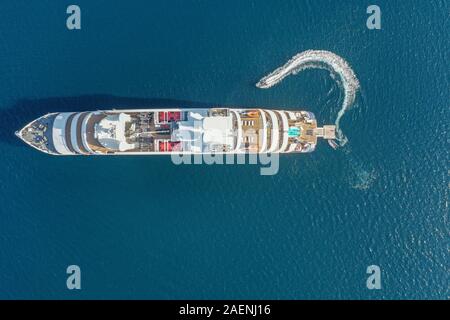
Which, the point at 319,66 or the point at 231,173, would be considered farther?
the point at 319,66

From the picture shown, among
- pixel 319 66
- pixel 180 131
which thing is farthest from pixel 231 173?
pixel 319 66

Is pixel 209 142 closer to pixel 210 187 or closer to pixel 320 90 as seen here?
pixel 210 187

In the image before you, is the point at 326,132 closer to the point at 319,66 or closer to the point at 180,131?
the point at 319,66

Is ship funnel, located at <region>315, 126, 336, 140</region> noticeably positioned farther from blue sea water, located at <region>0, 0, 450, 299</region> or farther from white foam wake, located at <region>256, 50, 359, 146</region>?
white foam wake, located at <region>256, 50, 359, 146</region>

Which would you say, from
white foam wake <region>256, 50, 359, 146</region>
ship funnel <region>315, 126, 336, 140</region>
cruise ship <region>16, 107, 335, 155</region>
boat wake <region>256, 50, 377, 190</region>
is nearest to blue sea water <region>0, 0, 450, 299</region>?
boat wake <region>256, 50, 377, 190</region>

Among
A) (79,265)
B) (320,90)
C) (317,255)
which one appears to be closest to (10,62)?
(79,265)

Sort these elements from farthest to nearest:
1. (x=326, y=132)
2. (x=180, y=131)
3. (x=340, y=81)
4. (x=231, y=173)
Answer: (x=340, y=81) → (x=231, y=173) → (x=326, y=132) → (x=180, y=131)

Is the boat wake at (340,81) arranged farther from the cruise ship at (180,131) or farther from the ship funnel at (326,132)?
the cruise ship at (180,131)
